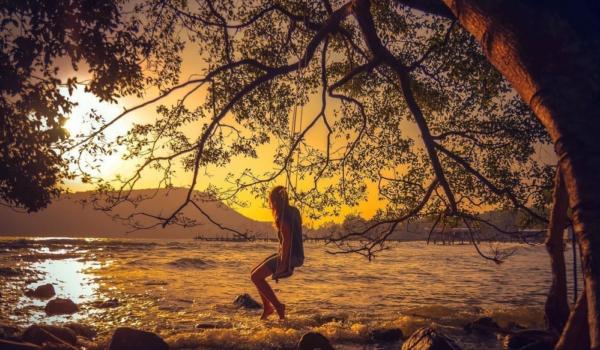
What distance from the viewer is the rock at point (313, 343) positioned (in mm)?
6672

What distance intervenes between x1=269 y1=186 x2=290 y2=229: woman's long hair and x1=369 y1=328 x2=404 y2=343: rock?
9.39 ft

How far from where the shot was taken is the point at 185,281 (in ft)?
67.2

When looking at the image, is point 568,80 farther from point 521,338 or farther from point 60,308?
point 60,308

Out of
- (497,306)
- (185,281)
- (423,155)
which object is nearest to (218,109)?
(423,155)

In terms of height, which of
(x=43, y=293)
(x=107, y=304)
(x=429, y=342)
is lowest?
(x=43, y=293)

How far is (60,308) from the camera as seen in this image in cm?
1145

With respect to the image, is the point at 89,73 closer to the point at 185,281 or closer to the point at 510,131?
the point at 510,131

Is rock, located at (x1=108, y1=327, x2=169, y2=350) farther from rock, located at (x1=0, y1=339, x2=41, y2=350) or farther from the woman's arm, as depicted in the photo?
the woman's arm

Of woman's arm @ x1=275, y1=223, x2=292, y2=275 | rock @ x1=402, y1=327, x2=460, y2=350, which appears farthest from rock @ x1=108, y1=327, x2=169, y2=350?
rock @ x1=402, y1=327, x2=460, y2=350

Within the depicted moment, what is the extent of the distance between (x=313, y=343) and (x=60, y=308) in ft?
27.2

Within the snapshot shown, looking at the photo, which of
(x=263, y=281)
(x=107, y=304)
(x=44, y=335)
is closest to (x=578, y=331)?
(x=263, y=281)

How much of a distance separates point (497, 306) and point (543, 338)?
332 inches

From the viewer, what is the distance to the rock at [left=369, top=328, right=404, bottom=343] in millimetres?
8062

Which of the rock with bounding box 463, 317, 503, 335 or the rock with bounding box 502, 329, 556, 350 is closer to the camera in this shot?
the rock with bounding box 502, 329, 556, 350
